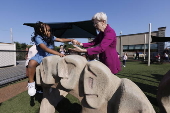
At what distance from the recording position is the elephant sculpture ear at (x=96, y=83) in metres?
1.19

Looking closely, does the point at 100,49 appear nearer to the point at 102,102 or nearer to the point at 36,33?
the point at 102,102

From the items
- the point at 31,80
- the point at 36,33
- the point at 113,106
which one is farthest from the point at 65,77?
the point at 36,33

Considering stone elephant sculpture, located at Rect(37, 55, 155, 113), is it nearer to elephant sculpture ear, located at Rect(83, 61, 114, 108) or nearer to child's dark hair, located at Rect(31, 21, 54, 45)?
elephant sculpture ear, located at Rect(83, 61, 114, 108)

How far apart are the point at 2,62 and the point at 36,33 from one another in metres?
8.48

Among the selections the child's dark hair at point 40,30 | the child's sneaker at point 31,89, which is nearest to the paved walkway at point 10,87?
the child's sneaker at point 31,89

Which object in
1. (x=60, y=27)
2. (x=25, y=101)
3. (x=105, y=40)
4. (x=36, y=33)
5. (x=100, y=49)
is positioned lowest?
(x=25, y=101)

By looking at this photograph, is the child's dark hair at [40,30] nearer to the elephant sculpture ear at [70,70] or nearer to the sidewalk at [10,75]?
the elephant sculpture ear at [70,70]

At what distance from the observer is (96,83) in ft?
4.00

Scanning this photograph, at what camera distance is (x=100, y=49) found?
4.81ft

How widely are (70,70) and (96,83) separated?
0.32 metres

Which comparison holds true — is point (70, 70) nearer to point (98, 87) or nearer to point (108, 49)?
point (98, 87)

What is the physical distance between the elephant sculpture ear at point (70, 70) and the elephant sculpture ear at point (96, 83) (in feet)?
0.33

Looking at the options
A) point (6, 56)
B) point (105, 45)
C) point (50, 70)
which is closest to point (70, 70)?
point (50, 70)

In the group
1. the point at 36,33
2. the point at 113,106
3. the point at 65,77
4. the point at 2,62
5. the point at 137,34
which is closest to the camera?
the point at 113,106
